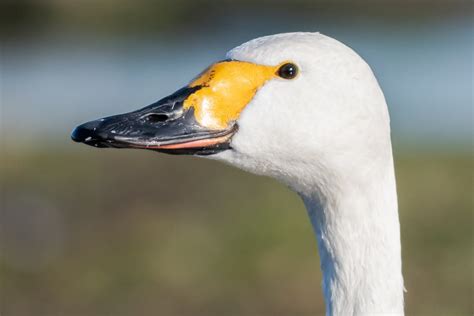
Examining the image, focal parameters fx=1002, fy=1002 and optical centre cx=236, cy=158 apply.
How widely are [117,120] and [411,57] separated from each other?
12930 millimetres

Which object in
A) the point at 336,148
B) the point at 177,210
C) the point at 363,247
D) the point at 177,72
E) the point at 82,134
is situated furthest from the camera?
the point at 177,72

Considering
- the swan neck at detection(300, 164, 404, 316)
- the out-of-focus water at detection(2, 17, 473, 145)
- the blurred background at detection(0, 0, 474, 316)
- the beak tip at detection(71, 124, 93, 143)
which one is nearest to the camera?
the beak tip at detection(71, 124, 93, 143)

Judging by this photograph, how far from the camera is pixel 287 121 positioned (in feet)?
11.4

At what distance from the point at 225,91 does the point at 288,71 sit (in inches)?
9.1

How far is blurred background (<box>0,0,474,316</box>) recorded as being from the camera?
25.4 feet

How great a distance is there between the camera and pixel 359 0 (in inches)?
818

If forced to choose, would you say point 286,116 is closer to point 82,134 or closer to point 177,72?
point 82,134

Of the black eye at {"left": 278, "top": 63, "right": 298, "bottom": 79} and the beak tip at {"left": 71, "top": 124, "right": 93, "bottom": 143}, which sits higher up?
the black eye at {"left": 278, "top": 63, "right": 298, "bottom": 79}

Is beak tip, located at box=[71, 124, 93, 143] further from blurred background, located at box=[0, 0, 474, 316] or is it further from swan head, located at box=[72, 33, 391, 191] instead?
blurred background, located at box=[0, 0, 474, 316]

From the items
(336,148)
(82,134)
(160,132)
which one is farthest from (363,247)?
(82,134)

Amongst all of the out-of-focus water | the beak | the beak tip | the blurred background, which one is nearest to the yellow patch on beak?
the beak

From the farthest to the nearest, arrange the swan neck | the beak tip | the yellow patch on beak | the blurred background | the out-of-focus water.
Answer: the out-of-focus water → the blurred background → the swan neck → the yellow patch on beak → the beak tip

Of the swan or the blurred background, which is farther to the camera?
the blurred background

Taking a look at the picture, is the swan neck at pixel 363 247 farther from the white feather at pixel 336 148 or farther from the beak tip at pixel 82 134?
the beak tip at pixel 82 134
